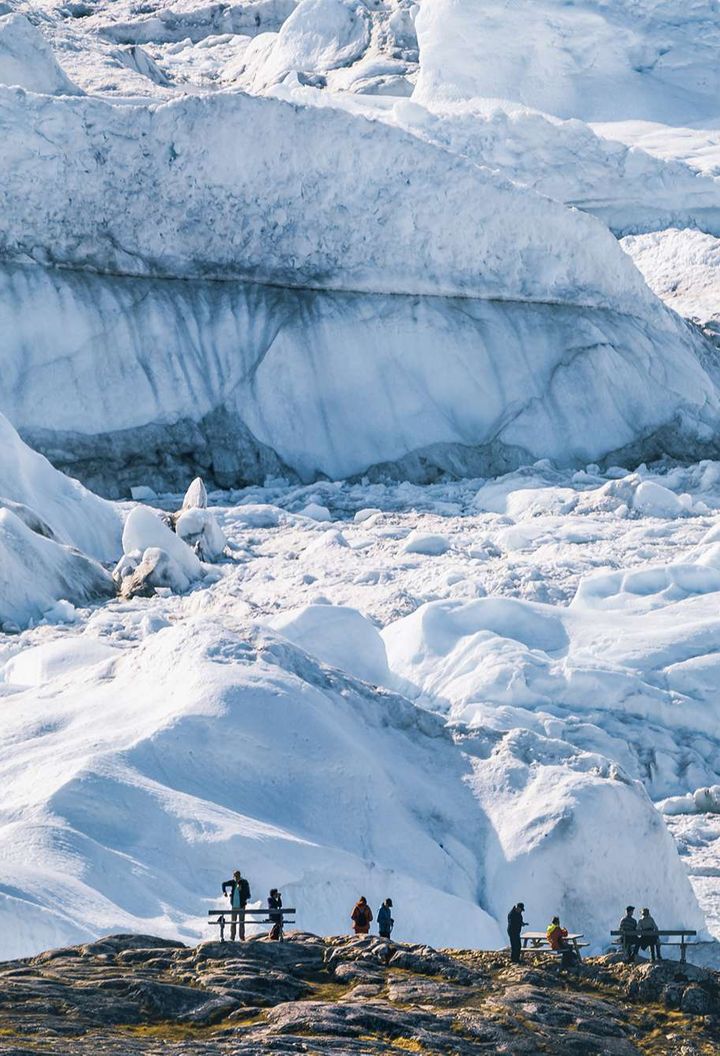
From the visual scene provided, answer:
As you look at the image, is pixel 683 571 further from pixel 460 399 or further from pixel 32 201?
pixel 32 201

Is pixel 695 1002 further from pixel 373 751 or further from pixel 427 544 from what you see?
pixel 427 544

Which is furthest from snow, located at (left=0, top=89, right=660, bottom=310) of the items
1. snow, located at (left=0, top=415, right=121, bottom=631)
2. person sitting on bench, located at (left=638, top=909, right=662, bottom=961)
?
person sitting on bench, located at (left=638, top=909, right=662, bottom=961)

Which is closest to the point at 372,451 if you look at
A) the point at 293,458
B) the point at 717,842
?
the point at 293,458

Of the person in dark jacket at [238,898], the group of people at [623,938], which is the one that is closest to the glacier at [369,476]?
the person in dark jacket at [238,898]

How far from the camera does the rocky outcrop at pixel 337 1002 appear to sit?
1280 cm

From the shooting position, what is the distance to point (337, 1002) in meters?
13.6

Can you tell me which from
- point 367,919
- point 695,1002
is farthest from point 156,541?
point 695,1002

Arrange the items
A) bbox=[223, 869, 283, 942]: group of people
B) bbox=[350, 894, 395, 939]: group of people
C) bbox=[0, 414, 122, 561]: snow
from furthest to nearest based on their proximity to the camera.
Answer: bbox=[0, 414, 122, 561]: snow, bbox=[350, 894, 395, 939]: group of people, bbox=[223, 869, 283, 942]: group of people

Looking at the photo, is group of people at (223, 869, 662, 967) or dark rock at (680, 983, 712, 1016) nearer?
dark rock at (680, 983, 712, 1016)

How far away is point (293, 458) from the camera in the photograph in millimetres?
37875

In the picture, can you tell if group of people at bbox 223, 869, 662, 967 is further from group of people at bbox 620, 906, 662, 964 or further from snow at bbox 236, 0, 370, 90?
snow at bbox 236, 0, 370, 90

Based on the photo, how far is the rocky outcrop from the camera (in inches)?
504

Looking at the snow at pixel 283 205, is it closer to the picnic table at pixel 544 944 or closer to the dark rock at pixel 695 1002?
the picnic table at pixel 544 944

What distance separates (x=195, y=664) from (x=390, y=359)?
59.3ft
